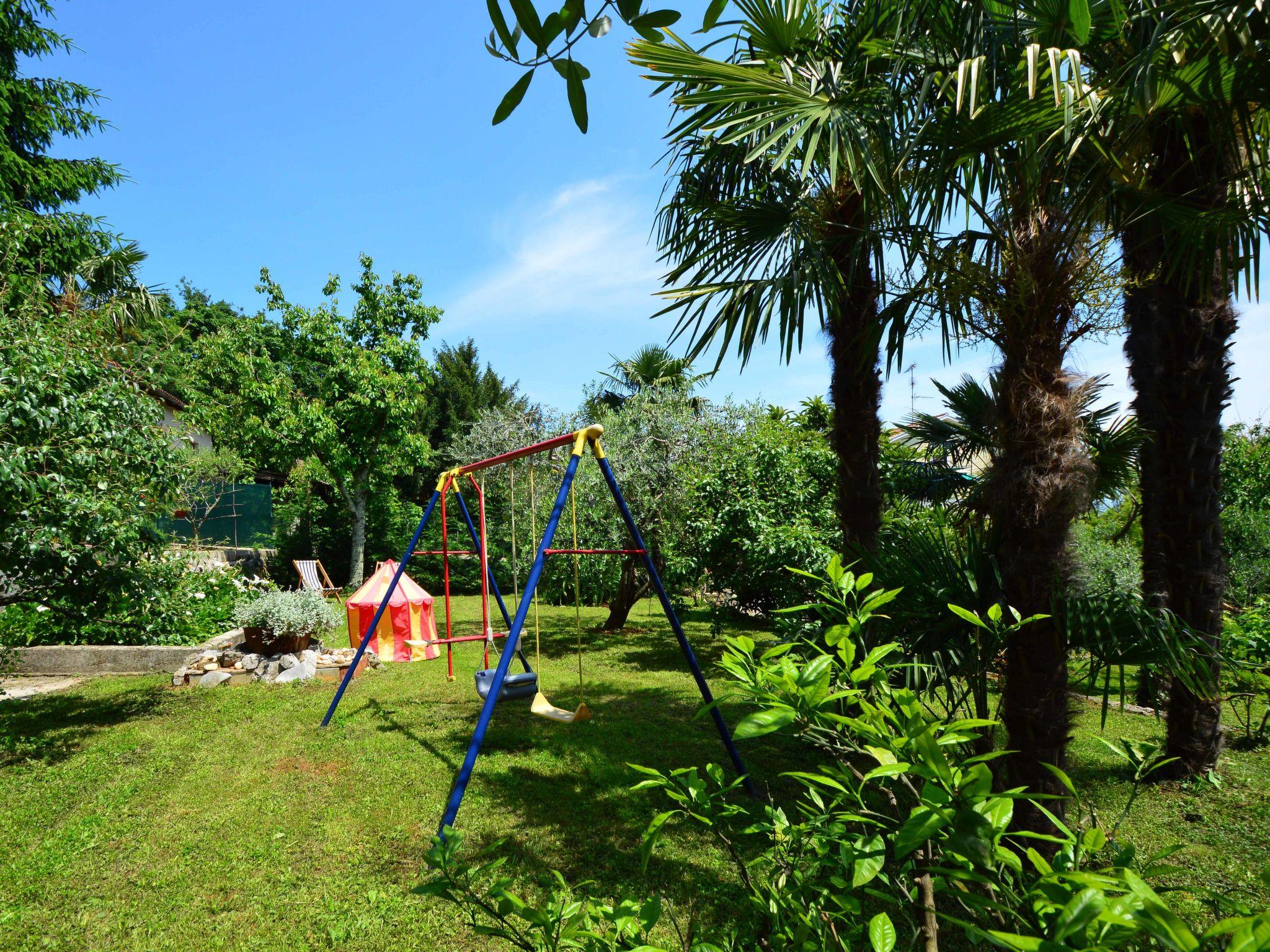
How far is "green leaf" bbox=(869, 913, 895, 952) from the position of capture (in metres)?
0.83

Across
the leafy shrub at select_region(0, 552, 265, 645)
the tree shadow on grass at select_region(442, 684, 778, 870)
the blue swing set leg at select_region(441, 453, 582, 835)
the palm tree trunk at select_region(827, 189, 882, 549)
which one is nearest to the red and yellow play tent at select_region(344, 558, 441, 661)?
the leafy shrub at select_region(0, 552, 265, 645)

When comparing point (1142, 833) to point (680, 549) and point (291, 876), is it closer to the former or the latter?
point (291, 876)

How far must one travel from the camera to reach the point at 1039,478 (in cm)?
343

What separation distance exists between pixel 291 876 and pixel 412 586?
7.59 m

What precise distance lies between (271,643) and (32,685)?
104 inches

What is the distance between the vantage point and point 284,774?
18.2ft

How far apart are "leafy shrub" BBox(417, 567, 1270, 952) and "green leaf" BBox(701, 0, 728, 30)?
3.57 feet

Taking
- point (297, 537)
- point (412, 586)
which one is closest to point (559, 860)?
point (412, 586)

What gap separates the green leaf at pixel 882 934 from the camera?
83cm

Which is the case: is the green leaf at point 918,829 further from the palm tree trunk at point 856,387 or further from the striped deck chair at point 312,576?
the striped deck chair at point 312,576

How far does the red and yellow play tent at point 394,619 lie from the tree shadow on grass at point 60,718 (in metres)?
2.89

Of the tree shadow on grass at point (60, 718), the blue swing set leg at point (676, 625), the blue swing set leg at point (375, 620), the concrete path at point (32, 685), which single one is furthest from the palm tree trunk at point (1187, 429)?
the concrete path at point (32, 685)

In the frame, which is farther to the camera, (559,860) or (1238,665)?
(559,860)

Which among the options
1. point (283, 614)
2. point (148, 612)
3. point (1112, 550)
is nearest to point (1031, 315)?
point (148, 612)
